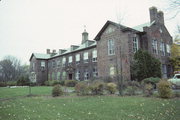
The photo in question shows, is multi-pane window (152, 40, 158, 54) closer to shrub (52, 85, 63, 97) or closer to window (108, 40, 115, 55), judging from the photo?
window (108, 40, 115, 55)

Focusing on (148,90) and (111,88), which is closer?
(148,90)

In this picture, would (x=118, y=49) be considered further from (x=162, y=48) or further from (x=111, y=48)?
(x=162, y=48)

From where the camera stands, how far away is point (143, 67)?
1950 centimetres

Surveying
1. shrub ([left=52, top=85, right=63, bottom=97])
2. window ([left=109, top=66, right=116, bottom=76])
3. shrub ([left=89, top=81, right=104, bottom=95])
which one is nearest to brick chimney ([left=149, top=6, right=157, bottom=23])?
window ([left=109, top=66, right=116, bottom=76])

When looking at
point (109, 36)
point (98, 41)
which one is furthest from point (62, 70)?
point (109, 36)

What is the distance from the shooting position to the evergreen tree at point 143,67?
64.1 ft

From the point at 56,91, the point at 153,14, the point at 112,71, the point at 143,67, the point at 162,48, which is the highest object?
the point at 153,14

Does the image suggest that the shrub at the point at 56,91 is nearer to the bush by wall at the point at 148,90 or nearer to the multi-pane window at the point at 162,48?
the bush by wall at the point at 148,90

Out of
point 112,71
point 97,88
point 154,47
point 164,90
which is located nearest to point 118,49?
point 112,71

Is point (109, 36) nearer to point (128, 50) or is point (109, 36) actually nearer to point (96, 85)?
point (128, 50)

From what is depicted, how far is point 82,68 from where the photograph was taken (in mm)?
31344

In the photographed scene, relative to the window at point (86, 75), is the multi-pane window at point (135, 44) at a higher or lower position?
higher

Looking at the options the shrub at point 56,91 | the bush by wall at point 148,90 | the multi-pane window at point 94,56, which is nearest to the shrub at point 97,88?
the shrub at point 56,91

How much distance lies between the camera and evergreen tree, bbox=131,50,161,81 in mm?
19531
